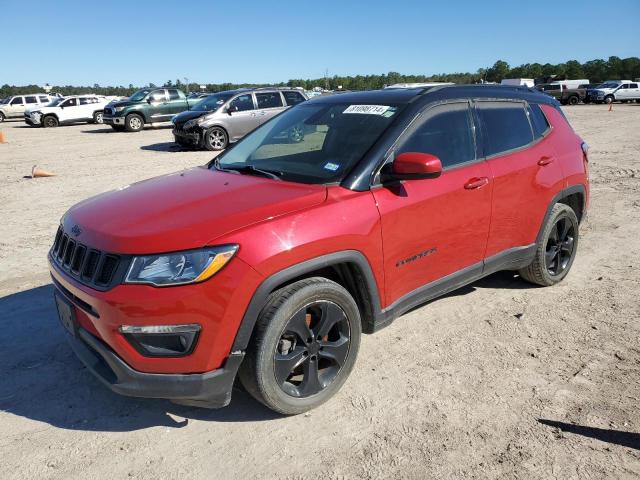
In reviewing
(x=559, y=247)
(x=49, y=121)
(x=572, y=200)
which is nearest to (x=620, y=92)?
(x=49, y=121)

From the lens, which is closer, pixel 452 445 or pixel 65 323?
pixel 452 445

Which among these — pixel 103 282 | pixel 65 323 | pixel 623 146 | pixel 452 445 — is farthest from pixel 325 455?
pixel 623 146

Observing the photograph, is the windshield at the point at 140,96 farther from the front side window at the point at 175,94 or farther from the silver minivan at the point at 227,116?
the silver minivan at the point at 227,116

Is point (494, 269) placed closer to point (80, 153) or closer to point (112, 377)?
point (112, 377)

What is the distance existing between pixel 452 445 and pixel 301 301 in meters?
1.10

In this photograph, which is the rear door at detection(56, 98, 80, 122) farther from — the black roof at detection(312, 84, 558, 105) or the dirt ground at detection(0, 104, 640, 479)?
the black roof at detection(312, 84, 558, 105)

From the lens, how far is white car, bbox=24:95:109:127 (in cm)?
2667

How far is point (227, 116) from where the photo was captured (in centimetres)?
1448

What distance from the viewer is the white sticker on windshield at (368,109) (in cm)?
348

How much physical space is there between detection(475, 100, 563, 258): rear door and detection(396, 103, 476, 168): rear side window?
7.2 inches

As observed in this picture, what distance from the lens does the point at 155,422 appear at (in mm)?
2889

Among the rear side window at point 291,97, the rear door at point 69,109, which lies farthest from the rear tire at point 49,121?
the rear side window at point 291,97

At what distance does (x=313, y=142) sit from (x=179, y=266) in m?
1.69

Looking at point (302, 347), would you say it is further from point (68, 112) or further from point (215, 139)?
point (68, 112)
